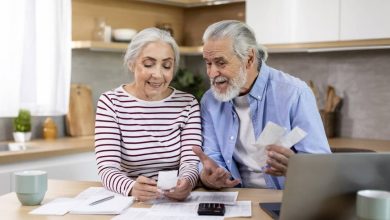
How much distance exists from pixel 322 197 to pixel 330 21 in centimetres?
233

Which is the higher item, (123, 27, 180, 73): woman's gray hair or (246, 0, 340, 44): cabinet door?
(246, 0, 340, 44): cabinet door

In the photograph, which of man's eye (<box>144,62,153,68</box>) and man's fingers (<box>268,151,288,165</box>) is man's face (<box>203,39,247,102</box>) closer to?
man's eye (<box>144,62,153,68</box>)

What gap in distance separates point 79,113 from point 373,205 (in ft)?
8.99

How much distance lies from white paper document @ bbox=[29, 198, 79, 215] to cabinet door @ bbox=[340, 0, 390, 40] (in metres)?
2.27

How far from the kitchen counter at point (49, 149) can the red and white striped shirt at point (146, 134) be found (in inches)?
37.3

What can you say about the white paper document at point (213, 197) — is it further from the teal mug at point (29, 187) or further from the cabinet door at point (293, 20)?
the cabinet door at point (293, 20)

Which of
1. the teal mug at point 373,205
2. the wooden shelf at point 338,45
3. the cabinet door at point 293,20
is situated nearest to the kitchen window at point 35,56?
the cabinet door at point 293,20

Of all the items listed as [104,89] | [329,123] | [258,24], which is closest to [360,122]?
[329,123]

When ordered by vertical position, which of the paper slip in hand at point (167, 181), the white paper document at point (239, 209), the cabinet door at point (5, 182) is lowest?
the cabinet door at point (5, 182)

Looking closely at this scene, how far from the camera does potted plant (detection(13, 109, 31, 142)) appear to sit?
3.32 m

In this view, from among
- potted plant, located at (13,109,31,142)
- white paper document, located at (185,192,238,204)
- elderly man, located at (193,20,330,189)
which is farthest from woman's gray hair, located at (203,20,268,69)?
potted plant, located at (13,109,31,142)

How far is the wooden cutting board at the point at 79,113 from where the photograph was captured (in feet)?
12.0

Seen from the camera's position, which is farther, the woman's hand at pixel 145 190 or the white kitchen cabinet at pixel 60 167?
the white kitchen cabinet at pixel 60 167

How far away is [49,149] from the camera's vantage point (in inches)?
117
